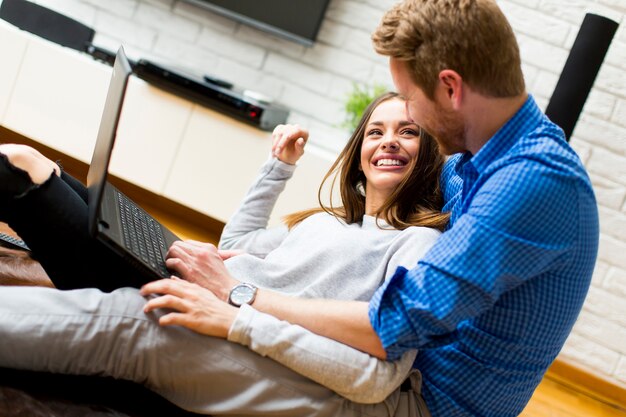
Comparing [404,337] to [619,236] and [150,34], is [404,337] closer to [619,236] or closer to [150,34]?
[619,236]

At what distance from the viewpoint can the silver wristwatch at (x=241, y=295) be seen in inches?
45.8

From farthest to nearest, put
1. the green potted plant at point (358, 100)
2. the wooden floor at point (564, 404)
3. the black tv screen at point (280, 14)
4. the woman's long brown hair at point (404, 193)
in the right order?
the black tv screen at point (280, 14)
the green potted plant at point (358, 100)
the wooden floor at point (564, 404)
the woman's long brown hair at point (404, 193)

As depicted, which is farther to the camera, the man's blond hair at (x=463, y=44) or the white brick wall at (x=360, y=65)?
the white brick wall at (x=360, y=65)

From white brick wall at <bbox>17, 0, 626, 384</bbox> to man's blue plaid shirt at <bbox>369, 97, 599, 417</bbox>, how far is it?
1.82 metres

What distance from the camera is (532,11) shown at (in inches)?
113

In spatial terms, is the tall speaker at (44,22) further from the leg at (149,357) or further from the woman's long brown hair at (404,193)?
the leg at (149,357)

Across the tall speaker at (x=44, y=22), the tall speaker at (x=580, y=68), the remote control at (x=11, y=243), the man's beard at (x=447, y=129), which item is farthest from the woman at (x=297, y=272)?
the tall speaker at (x=44, y=22)

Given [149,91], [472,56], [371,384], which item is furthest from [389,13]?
[149,91]

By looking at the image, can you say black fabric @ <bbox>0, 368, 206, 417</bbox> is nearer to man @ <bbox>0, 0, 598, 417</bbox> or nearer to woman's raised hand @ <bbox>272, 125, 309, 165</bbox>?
man @ <bbox>0, 0, 598, 417</bbox>

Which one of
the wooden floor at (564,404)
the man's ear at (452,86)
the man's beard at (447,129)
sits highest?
the man's ear at (452,86)

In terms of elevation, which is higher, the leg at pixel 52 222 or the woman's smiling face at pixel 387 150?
the woman's smiling face at pixel 387 150

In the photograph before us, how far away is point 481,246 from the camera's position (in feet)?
3.21

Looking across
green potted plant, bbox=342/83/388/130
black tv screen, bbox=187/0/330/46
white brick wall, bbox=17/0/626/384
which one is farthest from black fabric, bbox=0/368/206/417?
black tv screen, bbox=187/0/330/46

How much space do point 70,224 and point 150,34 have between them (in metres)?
2.26
